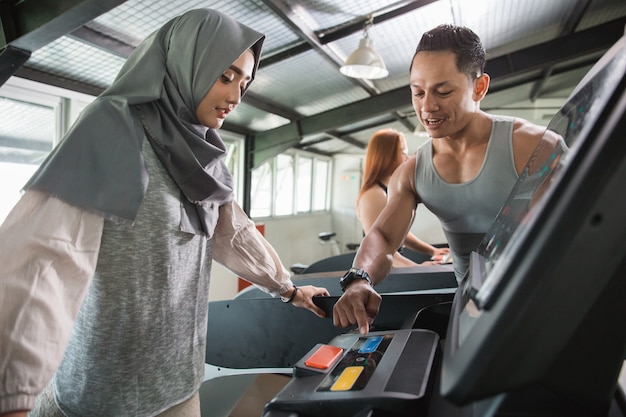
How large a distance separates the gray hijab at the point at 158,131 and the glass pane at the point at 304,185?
650 centimetres

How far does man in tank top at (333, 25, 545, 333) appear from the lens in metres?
1.31

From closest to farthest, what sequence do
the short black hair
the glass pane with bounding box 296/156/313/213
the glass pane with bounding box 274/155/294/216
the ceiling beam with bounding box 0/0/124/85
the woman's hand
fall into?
the short black hair
the ceiling beam with bounding box 0/0/124/85
the woman's hand
the glass pane with bounding box 274/155/294/216
the glass pane with bounding box 296/156/313/213

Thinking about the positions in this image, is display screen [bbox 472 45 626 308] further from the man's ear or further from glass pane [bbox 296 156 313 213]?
glass pane [bbox 296 156 313 213]

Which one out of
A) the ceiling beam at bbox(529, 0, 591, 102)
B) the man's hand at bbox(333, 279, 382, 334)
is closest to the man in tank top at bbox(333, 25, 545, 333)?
the man's hand at bbox(333, 279, 382, 334)

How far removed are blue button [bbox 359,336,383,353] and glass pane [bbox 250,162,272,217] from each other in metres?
5.50

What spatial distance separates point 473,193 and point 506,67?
401cm

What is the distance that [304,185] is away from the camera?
7.97m

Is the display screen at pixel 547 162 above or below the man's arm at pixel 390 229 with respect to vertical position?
above

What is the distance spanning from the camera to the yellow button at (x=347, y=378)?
55 cm

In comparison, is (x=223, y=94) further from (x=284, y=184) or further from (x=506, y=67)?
(x=284, y=184)

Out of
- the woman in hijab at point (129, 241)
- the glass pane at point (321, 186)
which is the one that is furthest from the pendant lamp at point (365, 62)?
the glass pane at point (321, 186)

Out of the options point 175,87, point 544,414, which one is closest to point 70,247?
point 175,87

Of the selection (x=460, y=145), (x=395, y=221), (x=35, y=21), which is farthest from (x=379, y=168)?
(x=35, y=21)

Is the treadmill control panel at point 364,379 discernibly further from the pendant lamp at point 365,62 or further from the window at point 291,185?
the window at point 291,185
